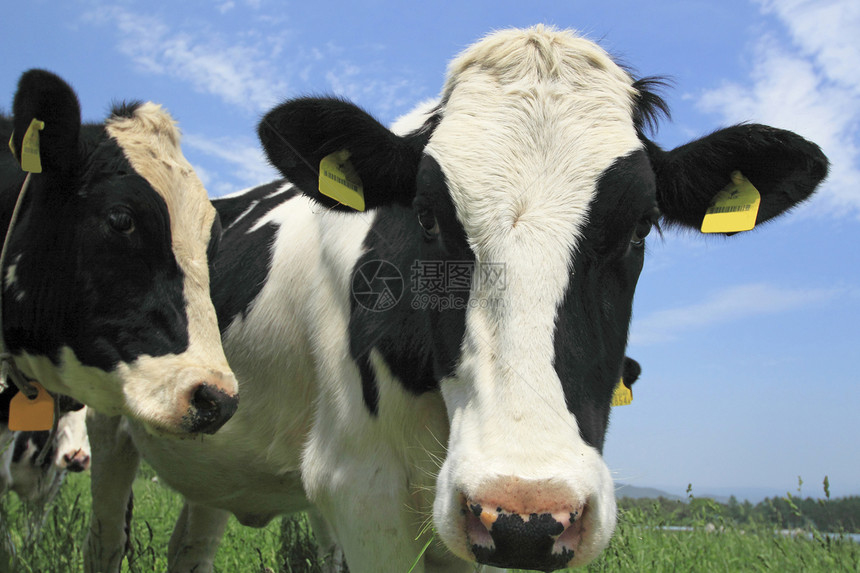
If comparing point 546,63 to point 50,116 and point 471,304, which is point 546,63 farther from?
point 50,116

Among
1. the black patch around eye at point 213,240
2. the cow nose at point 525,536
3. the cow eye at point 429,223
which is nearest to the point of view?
the cow nose at point 525,536

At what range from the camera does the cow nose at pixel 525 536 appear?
5.90 ft

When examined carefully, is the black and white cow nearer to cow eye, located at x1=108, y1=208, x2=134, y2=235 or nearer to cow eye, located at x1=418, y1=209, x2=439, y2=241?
cow eye, located at x1=418, y1=209, x2=439, y2=241

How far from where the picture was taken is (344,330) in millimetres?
3188

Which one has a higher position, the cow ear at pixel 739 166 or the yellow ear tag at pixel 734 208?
the cow ear at pixel 739 166

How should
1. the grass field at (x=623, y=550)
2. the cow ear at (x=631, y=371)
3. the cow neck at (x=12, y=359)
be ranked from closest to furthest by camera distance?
1. the cow neck at (x=12, y=359)
2. the cow ear at (x=631, y=371)
3. the grass field at (x=623, y=550)

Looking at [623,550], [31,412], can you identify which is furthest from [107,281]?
[623,550]

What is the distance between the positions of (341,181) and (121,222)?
101 centimetres

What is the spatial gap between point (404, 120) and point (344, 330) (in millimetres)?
→ 1163

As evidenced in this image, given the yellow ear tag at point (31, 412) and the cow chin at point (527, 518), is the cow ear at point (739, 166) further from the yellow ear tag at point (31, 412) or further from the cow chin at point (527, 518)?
the yellow ear tag at point (31, 412)

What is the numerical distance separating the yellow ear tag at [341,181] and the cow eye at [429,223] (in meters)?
0.47

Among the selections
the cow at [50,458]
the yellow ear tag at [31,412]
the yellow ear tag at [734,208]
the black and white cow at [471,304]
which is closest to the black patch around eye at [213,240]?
the black and white cow at [471,304]
